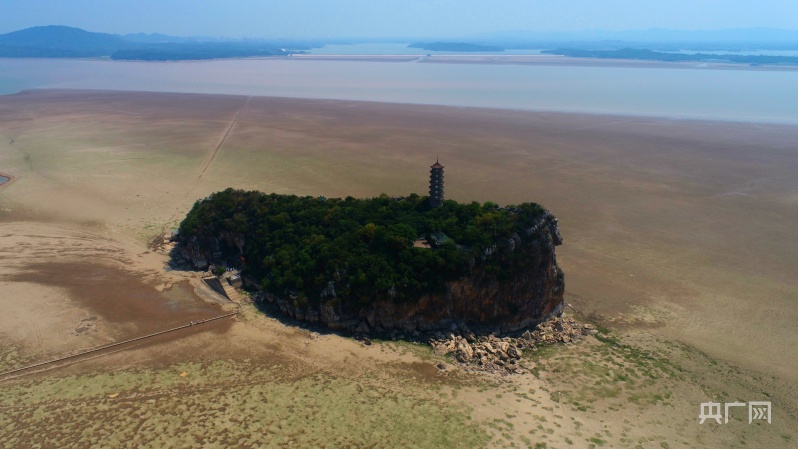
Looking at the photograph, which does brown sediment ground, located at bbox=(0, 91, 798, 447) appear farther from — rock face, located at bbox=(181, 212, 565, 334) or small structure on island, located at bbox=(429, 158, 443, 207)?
small structure on island, located at bbox=(429, 158, 443, 207)

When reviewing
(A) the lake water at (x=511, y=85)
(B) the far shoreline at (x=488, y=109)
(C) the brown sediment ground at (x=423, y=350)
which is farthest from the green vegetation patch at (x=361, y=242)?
(A) the lake water at (x=511, y=85)

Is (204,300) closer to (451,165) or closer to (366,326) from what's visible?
(366,326)

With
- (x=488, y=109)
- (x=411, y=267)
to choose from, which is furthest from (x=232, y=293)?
(x=488, y=109)

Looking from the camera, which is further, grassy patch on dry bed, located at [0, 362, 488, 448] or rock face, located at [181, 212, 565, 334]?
rock face, located at [181, 212, 565, 334]

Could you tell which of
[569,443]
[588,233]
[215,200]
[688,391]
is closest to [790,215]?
[588,233]

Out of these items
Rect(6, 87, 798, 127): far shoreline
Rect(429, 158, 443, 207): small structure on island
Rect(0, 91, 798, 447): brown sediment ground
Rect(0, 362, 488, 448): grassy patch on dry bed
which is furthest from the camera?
Rect(6, 87, 798, 127): far shoreline

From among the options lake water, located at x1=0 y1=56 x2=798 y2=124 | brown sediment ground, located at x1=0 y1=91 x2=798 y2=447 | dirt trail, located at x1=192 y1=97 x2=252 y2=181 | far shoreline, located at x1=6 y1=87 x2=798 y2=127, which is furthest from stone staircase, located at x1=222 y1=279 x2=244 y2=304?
lake water, located at x1=0 y1=56 x2=798 y2=124

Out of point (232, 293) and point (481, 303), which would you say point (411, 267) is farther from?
point (232, 293)
